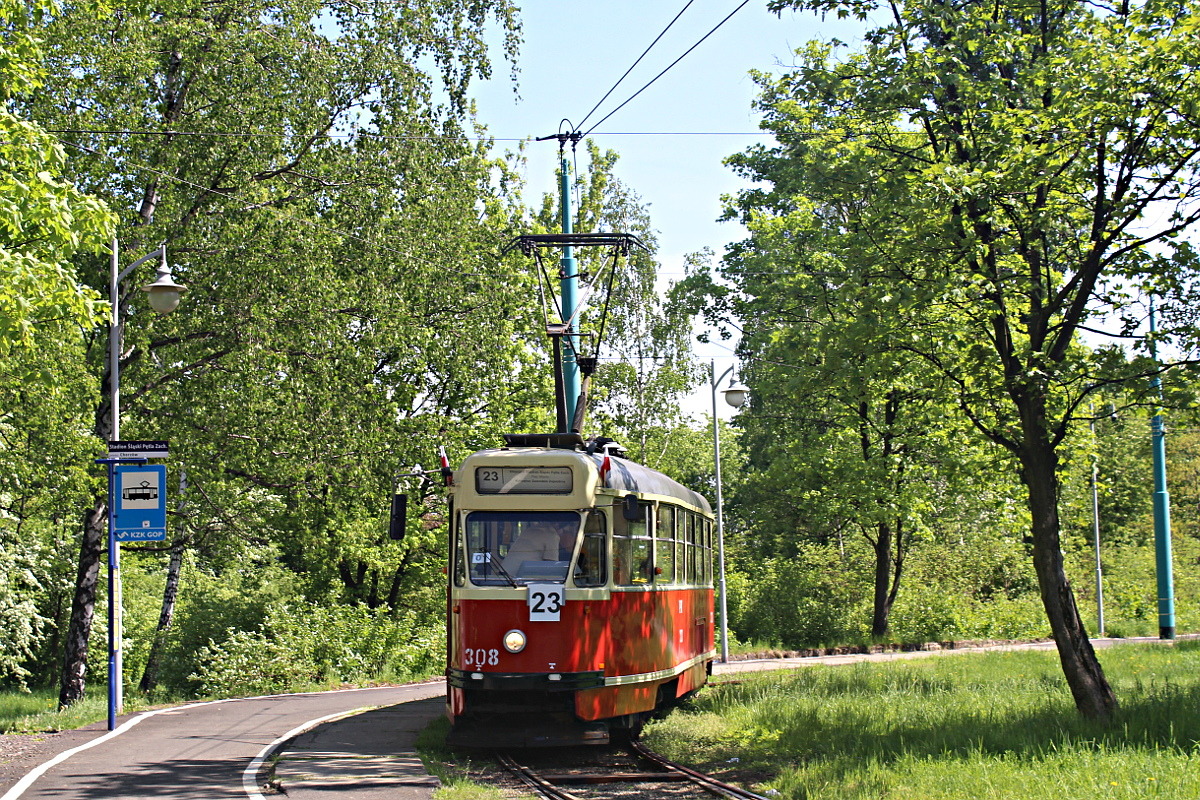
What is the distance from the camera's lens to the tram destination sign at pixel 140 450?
17.0m

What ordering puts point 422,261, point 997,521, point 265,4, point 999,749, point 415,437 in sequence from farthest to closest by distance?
point 997,521, point 415,437, point 422,261, point 265,4, point 999,749

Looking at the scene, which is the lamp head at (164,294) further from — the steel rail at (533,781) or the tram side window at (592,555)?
the steel rail at (533,781)

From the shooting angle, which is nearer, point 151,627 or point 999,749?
point 999,749

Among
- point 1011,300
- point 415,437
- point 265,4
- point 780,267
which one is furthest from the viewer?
point 780,267

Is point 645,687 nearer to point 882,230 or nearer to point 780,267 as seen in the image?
point 882,230

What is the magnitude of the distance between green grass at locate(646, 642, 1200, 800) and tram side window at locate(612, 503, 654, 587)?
2021 mm

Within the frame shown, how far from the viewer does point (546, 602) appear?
12.7 meters

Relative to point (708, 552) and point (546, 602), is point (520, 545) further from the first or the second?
point (708, 552)

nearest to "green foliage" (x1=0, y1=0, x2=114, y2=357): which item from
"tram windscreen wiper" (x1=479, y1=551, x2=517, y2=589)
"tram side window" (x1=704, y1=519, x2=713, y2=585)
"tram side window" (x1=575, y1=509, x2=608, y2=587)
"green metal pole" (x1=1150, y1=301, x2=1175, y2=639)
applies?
"tram windscreen wiper" (x1=479, y1=551, x2=517, y2=589)

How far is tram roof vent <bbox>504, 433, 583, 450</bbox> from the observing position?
14.0 meters

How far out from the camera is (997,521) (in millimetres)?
34312

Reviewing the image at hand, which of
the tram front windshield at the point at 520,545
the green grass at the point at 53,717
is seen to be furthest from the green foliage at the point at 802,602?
the tram front windshield at the point at 520,545

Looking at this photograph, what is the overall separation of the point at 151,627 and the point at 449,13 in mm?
18765

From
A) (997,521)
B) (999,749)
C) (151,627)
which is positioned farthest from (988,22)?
(151,627)
